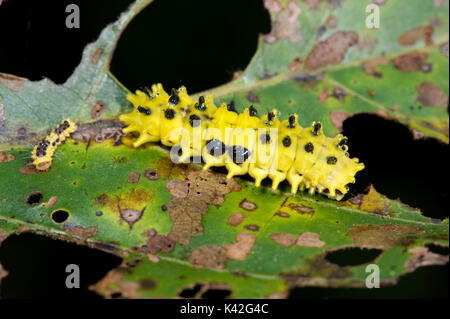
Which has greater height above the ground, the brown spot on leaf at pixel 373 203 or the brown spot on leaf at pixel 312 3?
the brown spot on leaf at pixel 312 3

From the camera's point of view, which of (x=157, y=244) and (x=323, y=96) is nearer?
(x=157, y=244)

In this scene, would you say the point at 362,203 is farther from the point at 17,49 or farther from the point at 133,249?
the point at 17,49

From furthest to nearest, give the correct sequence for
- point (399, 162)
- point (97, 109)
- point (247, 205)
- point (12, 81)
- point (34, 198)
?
1. point (399, 162)
2. point (97, 109)
3. point (12, 81)
4. point (247, 205)
5. point (34, 198)

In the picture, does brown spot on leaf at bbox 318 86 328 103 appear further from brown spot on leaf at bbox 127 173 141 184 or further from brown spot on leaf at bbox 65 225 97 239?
brown spot on leaf at bbox 65 225 97 239

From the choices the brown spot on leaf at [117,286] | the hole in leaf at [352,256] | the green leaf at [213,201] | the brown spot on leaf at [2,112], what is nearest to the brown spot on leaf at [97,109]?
the green leaf at [213,201]

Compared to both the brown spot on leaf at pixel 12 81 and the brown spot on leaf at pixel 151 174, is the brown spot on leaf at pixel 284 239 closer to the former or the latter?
the brown spot on leaf at pixel 151 174

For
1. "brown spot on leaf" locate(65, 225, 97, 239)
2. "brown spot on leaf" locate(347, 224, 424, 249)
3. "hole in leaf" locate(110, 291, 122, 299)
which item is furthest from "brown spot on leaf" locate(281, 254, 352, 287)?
"brown spot on leaf" locate(65, 225, 97, 239)

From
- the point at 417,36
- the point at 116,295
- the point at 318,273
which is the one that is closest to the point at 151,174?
the point at 116,295

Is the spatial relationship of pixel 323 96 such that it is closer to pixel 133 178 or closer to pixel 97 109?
pixel 133 178
